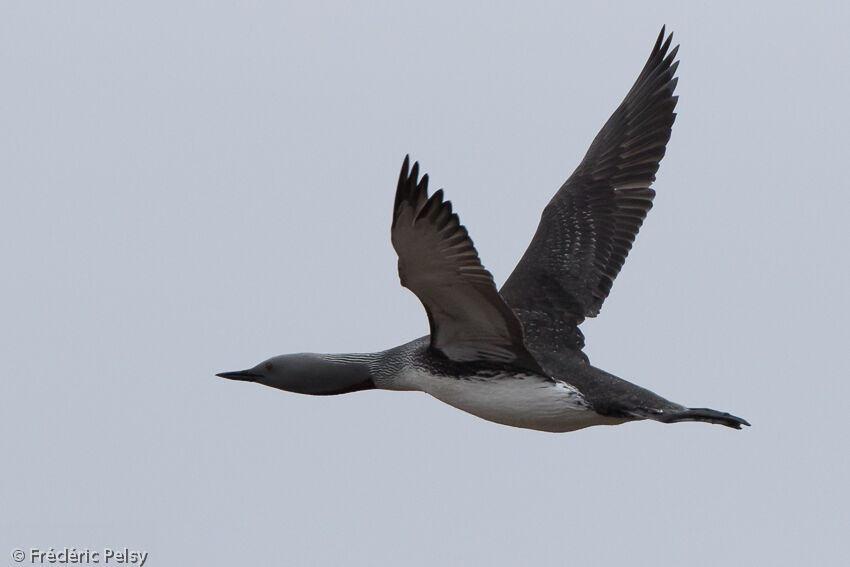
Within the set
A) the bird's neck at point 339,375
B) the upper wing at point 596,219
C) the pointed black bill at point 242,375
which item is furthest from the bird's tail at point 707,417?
the pointed black bill at point 242,375

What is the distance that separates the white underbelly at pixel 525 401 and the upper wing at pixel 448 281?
0.19 m

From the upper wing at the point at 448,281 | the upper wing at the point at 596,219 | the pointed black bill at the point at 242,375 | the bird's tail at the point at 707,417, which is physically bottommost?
the bird's tail at the point at 707,417

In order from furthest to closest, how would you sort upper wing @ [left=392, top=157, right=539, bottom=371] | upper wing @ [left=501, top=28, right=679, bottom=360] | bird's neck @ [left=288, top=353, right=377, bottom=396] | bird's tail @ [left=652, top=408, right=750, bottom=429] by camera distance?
upper wing @ [left=501, top=28, right=679, bottom=360] → bird's neck @ [left=288, top=353, right=377, bottom=396] → bird's tail @ [left=652, top=408, right=750, bottom=429] → upper wing @ [left=392, top=157, right=539, bottom=371]

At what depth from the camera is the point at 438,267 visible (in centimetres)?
970

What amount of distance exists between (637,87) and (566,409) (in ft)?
14.4

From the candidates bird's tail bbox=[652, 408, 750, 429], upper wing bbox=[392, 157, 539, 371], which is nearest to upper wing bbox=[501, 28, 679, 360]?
upper wing bbox=[392, 157, 539, 371]

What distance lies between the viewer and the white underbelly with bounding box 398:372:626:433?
35.8 ft

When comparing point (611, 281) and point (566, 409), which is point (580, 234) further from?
point (566, 409)

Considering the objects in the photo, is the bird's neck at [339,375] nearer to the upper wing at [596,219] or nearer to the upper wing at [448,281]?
the upper wing at [448,281]

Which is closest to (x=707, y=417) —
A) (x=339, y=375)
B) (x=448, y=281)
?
(x=448, y=281)

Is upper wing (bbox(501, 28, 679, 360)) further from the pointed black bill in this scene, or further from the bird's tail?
the pointed black bill

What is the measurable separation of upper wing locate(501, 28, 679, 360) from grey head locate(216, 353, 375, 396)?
1.50 meters

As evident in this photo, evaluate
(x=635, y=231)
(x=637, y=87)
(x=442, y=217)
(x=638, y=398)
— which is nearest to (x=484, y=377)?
(x=638, y=398)

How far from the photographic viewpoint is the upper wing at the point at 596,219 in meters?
12.4
